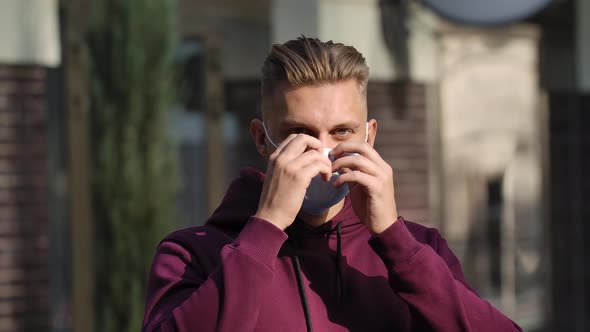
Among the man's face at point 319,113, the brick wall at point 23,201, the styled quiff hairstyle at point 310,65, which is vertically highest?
the styled quiff hairstyle at point 310,65

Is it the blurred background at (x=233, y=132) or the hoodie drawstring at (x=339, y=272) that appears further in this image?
the blurred background at (x=233, y=132)

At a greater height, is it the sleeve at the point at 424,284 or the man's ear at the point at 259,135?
the man's ear at the point at 259,135

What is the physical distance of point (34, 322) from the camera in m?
5.73

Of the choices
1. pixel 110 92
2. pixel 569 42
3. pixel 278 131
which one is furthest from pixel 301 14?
pixel 278 131

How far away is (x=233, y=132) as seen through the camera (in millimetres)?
6789

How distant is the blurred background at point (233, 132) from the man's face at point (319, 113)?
12.6 feet

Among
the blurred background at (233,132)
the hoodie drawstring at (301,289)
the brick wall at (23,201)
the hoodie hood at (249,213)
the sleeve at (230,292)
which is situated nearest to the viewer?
the sleeve at (230,292)

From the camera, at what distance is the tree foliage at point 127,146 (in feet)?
18.9

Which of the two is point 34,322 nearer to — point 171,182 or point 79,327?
point 79,327

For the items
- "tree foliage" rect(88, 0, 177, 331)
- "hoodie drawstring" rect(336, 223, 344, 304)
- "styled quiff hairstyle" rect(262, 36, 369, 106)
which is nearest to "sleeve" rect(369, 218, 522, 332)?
"hoodie drawstring" rect(336, 223, 344, 304)

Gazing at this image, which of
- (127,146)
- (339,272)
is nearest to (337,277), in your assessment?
(339,272)

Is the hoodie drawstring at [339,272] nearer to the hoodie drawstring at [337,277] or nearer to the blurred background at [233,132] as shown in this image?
the hoodie drawstring at [337,277]

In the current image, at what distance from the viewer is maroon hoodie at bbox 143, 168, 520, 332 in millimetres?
1885

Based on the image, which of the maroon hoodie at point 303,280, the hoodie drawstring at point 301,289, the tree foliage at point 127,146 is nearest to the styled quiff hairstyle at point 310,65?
the maroon hoodie at point 303,280
